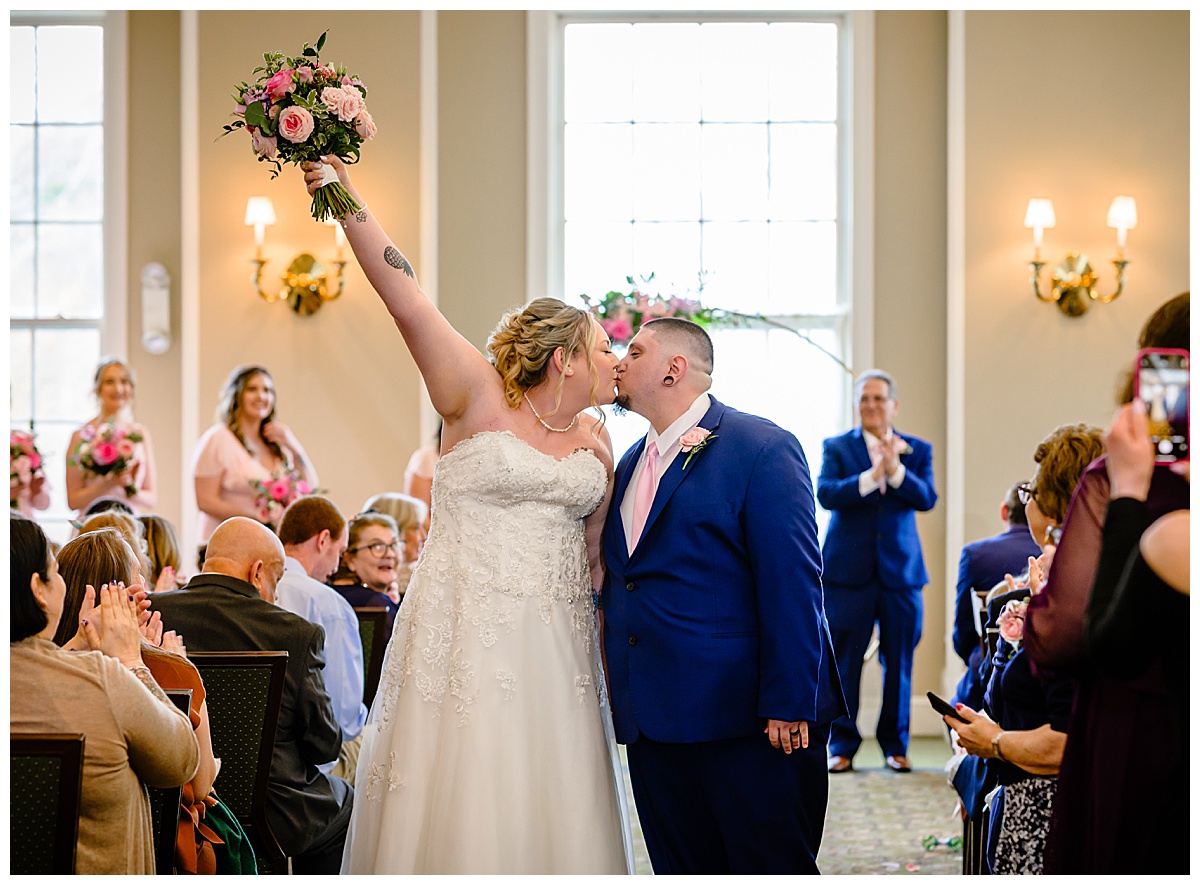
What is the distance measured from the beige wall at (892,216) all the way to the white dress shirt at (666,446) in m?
4.52

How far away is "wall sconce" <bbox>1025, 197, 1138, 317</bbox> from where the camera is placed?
7.36 metres

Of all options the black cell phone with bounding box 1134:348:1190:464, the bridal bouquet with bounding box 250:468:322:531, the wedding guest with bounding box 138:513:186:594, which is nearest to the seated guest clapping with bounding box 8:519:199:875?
the black cell phone with bounding box 1134:348:1190:464

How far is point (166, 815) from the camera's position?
264cm

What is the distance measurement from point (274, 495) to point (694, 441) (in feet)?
11.8

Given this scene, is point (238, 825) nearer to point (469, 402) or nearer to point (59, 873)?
point (59, 873)

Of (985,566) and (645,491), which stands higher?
(645,491)

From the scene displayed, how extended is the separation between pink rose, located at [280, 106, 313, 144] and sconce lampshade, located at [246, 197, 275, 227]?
4881 mm

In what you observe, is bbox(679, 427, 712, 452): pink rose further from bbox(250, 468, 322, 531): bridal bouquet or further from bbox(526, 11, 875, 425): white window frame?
bbox(526, 11, 875, 425): white window frame

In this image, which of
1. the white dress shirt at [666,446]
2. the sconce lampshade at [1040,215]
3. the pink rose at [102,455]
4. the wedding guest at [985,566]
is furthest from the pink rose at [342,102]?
the sconce lampshade at [1040,215]

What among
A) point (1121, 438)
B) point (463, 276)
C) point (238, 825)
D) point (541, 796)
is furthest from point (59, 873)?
point (463, 276)

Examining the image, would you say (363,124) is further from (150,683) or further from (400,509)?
(400,509)

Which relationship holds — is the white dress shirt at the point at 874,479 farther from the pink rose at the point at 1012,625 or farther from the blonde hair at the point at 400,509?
the pink rose at the point at 1012,625

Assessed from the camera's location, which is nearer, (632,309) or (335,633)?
(335,633)

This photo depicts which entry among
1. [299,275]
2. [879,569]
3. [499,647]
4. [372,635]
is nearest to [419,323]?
[499,647]
